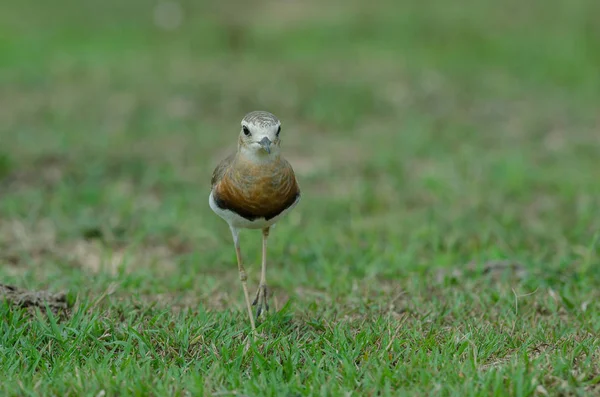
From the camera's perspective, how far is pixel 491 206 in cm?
619

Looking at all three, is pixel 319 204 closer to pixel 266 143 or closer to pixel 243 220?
pixel 243 220

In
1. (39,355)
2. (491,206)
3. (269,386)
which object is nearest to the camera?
(269,386)

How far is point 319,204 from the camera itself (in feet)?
20.9

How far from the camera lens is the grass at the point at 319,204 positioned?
355 centimetres

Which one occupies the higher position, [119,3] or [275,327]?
[119,3]

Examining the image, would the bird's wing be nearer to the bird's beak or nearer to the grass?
the bird's beak

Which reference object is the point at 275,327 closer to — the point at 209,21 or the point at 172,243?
the point at 172,243

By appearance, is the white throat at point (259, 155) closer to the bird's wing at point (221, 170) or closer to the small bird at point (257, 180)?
the small bird at point (257, 180)

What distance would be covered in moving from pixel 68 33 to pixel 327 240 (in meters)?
8.38

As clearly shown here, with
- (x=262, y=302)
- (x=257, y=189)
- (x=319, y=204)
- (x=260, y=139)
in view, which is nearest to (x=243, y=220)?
(x=257, y=189)

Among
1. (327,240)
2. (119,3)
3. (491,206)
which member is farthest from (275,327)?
(119,3)

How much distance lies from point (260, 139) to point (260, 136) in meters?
0.02

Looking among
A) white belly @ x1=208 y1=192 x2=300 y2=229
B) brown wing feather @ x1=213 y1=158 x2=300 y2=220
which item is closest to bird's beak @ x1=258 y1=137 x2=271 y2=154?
brown wing feather @ x1=213 y1=158 x2=300 y2=220

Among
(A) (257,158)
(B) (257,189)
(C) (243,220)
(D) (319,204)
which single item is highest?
(A) (257,158)
